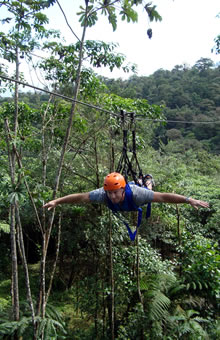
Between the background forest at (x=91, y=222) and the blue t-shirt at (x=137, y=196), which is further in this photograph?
the background forest at (x=91, y=222)

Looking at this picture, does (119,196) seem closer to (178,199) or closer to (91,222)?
(178,199)

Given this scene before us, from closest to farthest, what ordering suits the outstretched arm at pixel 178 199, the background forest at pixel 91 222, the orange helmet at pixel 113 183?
the outstretched arm at pixel 178 199
the orange helmet at pixel 113 183
the background forest at pixel 91 222

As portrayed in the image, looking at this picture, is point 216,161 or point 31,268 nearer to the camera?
point 31,268

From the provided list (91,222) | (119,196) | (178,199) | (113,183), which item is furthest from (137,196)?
(91,222)

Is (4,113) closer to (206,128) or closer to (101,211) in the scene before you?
(101,211)

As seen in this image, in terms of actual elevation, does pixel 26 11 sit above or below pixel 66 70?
above

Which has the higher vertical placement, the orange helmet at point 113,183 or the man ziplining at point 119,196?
the orange helmet at point 113,183

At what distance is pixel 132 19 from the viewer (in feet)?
10.2

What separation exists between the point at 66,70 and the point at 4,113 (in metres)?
1.18

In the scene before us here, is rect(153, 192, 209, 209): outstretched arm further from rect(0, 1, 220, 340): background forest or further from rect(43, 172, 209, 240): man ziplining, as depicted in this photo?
rect(0, 1, 220, 340): background forest

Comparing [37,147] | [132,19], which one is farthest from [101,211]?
[132,19]

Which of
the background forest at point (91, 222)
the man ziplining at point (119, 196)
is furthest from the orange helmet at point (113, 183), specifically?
the background forest at point (91, 222)

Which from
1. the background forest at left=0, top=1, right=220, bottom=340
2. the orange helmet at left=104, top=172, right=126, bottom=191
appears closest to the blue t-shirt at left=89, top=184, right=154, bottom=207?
the orange helmet at left=104, top=172, right=126, bottom=191

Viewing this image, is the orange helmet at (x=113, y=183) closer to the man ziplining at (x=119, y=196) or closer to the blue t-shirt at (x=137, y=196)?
the man ziplining at (x=119, y=196)
